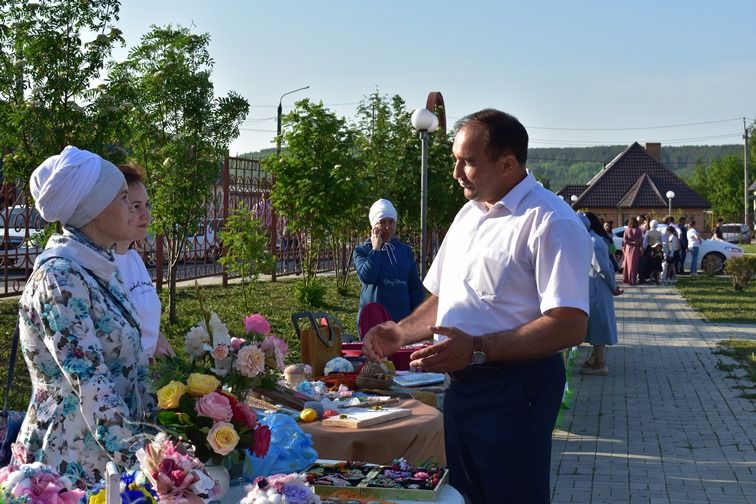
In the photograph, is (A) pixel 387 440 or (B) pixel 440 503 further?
(A) pixel 387 440

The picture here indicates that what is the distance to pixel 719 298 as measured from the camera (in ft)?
81.8

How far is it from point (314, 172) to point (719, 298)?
11.2 metres

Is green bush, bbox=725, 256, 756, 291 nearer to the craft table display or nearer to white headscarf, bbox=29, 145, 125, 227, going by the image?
Result: the craft table display

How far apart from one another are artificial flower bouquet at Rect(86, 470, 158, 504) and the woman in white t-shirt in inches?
84.8

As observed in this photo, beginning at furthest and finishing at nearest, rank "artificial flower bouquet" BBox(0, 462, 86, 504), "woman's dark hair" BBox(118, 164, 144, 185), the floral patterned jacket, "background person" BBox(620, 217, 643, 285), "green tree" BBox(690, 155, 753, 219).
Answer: "green tree" BBox(690, 155, 753, 219) → "background person" BBox(620, 217, 643, 285) → "woman's dark hair" BBox(118, 164, 144, 185) → the floral patterned jacket → "artificial flower bouquet" BBox(0, 462, 86, 504)

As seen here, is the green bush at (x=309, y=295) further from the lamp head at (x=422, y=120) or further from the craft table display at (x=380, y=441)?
the craft table display at (x=380, y=441)

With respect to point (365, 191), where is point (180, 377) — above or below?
below

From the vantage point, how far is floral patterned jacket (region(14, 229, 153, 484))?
298 cm

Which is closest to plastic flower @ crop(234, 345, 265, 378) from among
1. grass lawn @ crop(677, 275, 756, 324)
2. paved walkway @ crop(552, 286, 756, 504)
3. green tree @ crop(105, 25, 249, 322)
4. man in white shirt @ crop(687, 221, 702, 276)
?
paved walkway @ crop(552, 286, 756, 504)

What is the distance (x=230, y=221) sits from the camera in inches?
652

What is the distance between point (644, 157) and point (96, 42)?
8638cm

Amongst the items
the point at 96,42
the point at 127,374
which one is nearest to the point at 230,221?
the point at 96,42

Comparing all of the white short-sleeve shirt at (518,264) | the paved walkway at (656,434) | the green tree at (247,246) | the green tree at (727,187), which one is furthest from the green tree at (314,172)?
the green tree at (727,187)

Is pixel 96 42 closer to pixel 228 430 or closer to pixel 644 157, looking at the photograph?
pixel 228 430
